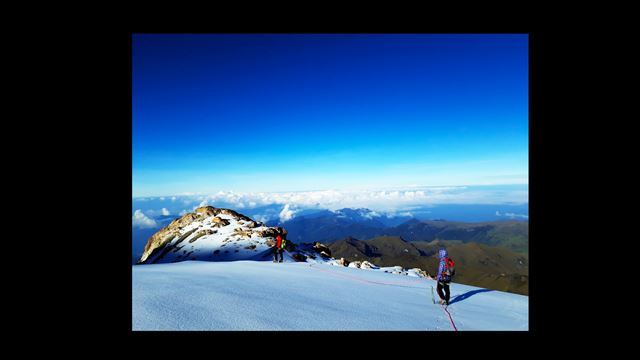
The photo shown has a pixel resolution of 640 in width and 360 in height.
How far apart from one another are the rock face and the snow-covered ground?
10.9m

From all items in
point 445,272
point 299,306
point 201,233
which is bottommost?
point 201,233

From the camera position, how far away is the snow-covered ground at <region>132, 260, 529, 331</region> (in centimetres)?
644

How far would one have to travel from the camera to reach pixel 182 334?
5.39 metres

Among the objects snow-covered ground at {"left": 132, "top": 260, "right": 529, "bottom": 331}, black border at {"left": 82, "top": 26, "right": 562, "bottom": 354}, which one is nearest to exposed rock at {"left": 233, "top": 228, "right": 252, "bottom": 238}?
snow-covered ground at {"left": 132, "top": 260, "right": 529, "bottom": 331}

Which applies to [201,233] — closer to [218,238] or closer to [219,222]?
[219,222]

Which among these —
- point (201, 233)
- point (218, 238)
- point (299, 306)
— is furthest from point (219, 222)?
point (299, 306)

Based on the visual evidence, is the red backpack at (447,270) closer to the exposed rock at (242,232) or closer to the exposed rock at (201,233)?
the exposed rock at (242,232)

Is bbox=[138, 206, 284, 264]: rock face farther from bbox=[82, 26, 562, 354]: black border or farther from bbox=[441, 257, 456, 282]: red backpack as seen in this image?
bbox=[82, 26, 562, 354]: black border

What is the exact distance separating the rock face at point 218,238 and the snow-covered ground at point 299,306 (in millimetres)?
10879

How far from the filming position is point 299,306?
7816 millimetres

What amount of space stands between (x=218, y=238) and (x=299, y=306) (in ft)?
75.1
